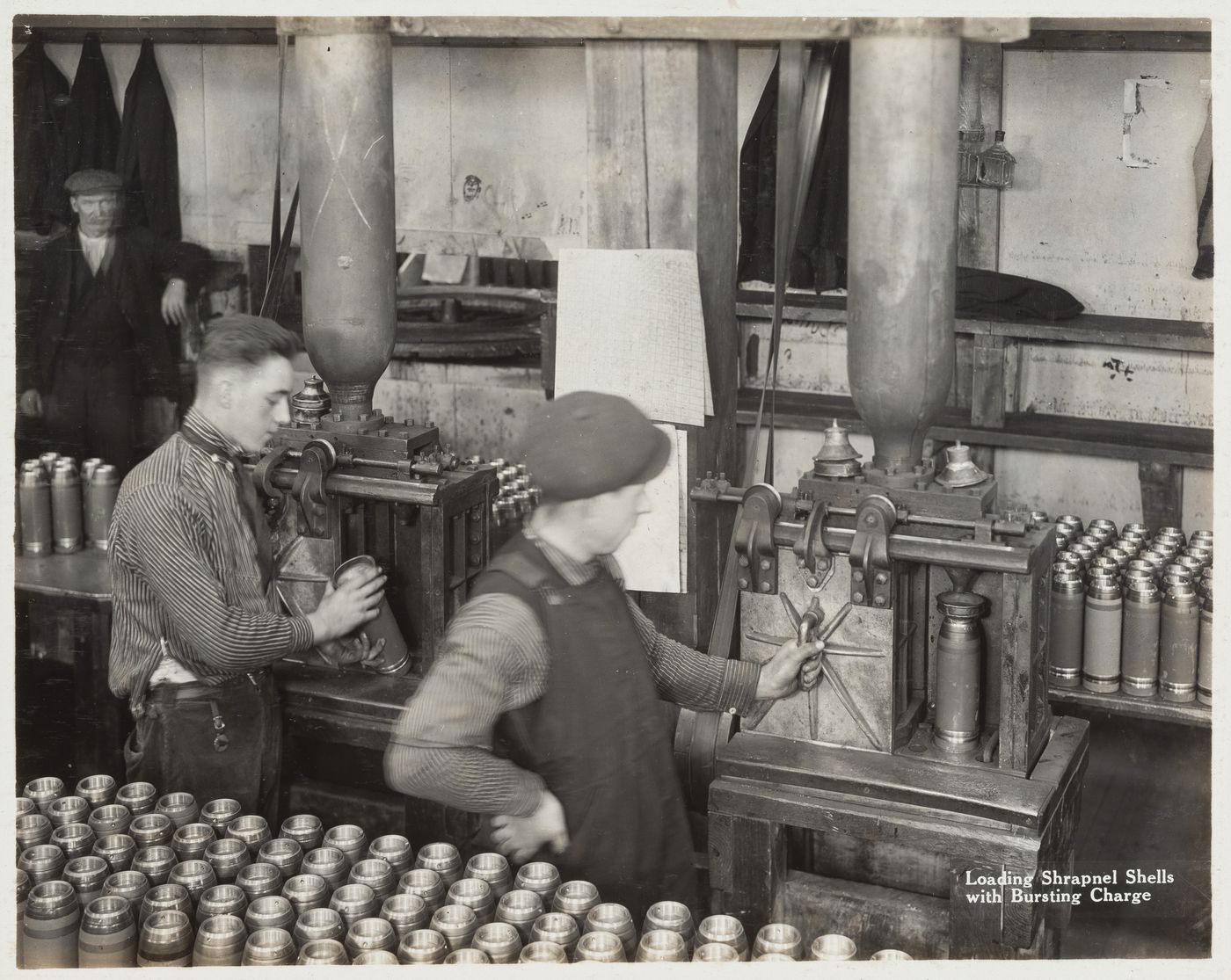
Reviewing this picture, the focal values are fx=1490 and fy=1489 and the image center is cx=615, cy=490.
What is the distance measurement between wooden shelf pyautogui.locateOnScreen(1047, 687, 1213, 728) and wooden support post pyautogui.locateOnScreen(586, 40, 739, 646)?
1.27m

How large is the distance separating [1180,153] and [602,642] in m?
3.58

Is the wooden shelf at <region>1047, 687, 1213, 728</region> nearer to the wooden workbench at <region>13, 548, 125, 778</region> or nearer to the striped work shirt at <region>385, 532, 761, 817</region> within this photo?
the striped work shirt at <region>385, 532, 761, 817</region>

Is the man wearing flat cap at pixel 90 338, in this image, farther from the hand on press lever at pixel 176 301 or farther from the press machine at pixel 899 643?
the press machine at pixel 899 643

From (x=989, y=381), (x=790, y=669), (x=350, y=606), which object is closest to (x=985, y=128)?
(x=989, y=381)

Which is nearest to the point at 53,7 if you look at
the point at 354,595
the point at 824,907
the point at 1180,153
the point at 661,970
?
the point at 354,595

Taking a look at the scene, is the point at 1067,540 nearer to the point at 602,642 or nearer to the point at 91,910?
the point at 602,642

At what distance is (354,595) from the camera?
12.5ft

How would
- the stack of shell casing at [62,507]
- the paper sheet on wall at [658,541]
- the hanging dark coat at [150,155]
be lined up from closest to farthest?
1. the paper sheet on wall at [658,541]
2. the stack of shell casing at [62,507]
3. the hanging dark coat at [150,155]

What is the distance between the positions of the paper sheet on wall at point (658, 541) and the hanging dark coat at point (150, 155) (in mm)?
3613

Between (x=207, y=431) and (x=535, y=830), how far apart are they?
4.20ft

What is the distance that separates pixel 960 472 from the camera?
3326mm

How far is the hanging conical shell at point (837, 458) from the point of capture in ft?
11.1

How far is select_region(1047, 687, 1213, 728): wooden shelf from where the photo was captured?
162 inches

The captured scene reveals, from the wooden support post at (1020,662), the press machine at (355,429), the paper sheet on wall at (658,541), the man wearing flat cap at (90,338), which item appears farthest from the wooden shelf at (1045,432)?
the man wearing flat cap at (90,338)
